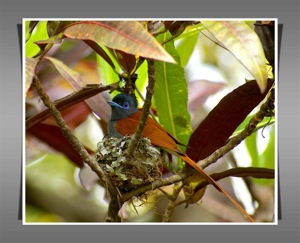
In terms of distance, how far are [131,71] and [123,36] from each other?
269 millimetres

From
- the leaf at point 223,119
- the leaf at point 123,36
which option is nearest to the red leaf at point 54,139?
the leaf at point 223,119

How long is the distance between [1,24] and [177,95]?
736 millimetres

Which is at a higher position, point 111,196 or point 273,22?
point 273,22

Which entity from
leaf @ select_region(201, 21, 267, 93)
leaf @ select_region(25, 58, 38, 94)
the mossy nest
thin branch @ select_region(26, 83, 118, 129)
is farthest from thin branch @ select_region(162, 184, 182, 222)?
leaf @ select_region(25, 58, 38, 94)

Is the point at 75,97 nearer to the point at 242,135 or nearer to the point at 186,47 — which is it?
the point at 186,47

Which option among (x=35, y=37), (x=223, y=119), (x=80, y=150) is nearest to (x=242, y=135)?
(x=223, y=119)

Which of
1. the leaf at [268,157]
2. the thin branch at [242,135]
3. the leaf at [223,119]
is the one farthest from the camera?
the leaf at [268,157]

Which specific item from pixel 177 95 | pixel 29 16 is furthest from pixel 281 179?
pixel 29 16

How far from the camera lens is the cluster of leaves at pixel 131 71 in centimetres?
157

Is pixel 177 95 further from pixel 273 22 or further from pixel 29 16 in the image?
pixel 29 16

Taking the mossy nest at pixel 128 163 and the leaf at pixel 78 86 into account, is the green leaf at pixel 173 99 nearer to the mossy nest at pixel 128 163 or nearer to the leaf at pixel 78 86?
the mossy nest at pixel 128 163

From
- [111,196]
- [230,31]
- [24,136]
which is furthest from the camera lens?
[24,136]

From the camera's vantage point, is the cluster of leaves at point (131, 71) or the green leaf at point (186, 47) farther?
the green leaf at point (186, 47)

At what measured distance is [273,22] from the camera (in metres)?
2.02
